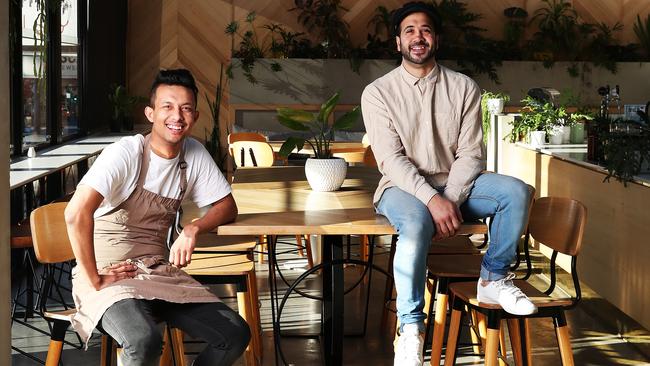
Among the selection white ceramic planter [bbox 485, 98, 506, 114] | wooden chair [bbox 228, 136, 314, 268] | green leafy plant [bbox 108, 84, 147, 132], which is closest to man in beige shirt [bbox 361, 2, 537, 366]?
wooden chair [bbox 228, 136, 314, 268]

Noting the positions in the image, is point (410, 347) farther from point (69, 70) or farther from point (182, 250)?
point (69, 70)

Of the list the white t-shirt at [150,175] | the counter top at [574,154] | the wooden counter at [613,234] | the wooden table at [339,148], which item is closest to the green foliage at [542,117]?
the counter top at [574,154]

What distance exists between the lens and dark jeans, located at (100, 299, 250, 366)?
2.87 meters

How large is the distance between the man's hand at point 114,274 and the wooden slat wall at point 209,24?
9.00m

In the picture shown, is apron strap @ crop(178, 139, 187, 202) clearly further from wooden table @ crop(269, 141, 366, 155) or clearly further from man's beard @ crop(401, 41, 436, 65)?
wooden table @ crop(269, 141, 366, 155)

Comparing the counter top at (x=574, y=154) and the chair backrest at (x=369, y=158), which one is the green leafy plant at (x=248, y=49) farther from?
the chair backrest at (x=369, y=158)

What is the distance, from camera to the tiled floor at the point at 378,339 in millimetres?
4531

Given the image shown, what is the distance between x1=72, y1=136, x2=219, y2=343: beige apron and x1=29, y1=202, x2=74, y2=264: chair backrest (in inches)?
9.5

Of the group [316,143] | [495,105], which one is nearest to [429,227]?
[316,143]

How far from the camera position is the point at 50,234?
11.2 feet

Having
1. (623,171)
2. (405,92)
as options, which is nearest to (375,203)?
(405,92)

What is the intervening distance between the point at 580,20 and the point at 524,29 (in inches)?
29.2

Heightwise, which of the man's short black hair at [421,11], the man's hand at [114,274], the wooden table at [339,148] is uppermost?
the man's short black hair at [421,11]

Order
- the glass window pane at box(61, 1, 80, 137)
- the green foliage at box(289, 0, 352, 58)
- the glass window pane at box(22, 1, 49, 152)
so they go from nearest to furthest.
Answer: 1. the glass window pane at box(22, 1, 49, 152)
2. the glass window pane at box(61, 1, 80, 137)
3. the green foliage at box(289, 0, 352, 58)
